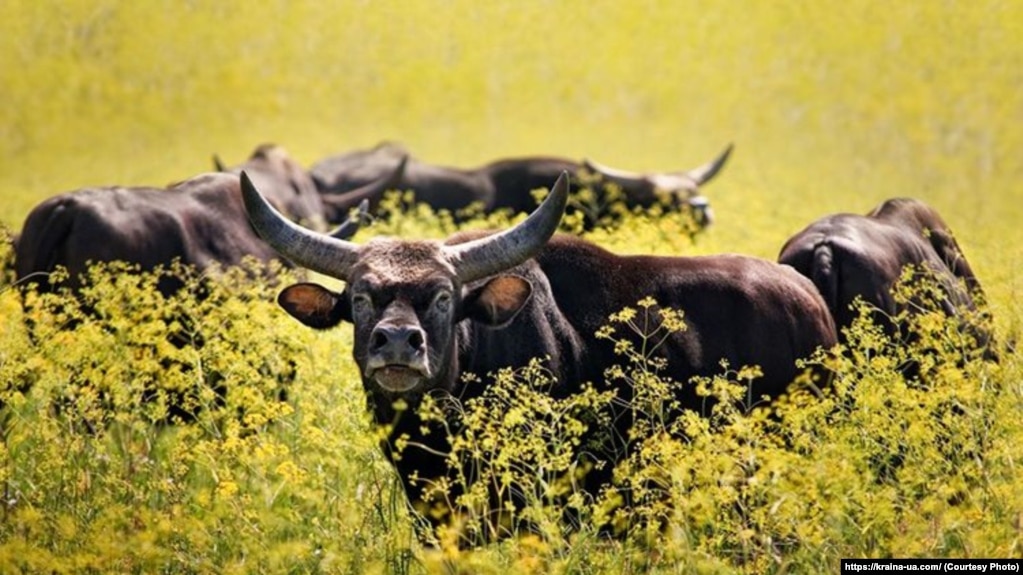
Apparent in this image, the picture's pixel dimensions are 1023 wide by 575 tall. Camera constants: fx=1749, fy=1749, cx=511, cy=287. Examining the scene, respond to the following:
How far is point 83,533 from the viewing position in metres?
7.61

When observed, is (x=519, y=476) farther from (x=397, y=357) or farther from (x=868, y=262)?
→ (x=868, y=262)

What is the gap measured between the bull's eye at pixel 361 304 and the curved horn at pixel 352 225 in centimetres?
367

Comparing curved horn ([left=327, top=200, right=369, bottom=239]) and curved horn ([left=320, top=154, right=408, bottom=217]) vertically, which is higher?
curved horn ([left=327, top=200, right=369, bottom=239])

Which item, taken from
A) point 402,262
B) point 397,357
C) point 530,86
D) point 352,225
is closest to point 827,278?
point 402,262

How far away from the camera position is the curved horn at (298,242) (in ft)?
29.0

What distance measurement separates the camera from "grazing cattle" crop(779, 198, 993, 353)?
10055mm

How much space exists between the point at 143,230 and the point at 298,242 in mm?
3126

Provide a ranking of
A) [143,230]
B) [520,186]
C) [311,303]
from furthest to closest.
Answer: [520,186]
[143,230]
[311,303]

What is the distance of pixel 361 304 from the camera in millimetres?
8359

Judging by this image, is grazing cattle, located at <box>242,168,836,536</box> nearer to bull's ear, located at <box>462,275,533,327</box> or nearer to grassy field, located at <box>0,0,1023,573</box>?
bull's ear, located at <box>462,275,533,327</box>

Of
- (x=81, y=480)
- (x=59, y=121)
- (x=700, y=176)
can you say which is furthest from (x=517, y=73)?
(x=81, y=480)

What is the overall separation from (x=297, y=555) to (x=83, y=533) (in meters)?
1.12

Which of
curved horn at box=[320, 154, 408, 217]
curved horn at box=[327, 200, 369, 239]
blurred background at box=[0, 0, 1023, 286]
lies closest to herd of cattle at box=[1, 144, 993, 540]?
curved horn at box=[327, 200, 369, 239]

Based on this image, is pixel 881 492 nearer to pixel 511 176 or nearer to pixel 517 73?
pixel 511 176
